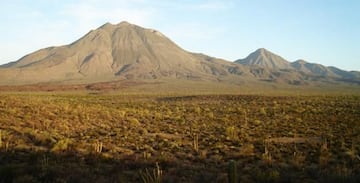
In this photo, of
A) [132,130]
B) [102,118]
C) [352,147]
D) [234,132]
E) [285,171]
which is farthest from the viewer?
[102,118]

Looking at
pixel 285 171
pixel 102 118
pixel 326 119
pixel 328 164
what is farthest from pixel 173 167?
pixel 326 119

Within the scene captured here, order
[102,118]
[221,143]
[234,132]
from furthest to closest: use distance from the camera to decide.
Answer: [102,118] → [234,132] → [221,143]

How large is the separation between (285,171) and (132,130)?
1208 centimetres

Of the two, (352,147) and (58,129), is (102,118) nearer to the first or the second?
(58,129)

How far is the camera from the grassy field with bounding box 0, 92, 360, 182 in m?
9.88

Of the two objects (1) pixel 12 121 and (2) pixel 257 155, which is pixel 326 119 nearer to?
(2) pixel 257 155

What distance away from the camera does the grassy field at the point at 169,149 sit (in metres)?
9.88

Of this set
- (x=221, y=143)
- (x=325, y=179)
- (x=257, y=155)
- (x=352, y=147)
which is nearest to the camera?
(x=325, y=179)

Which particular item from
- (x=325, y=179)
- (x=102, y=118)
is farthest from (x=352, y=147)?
(x=102, y=118)

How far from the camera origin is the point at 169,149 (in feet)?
51.2

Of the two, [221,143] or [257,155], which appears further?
[221,143]

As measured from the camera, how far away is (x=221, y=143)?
17.2 metres

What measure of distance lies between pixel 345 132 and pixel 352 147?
17.3 ft

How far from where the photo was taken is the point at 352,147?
51.1ft
